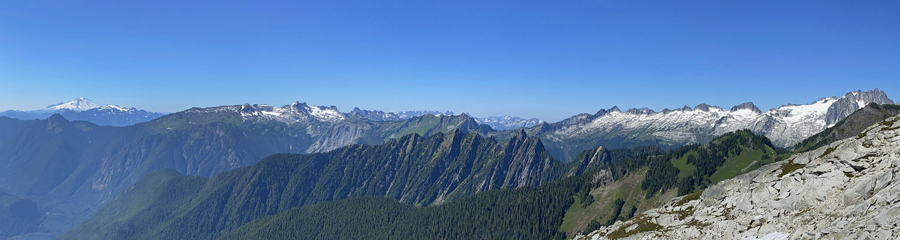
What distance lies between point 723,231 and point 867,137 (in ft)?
73.0

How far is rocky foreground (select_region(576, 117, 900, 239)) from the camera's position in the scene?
49.4 metres

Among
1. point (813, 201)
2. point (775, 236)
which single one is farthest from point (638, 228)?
point (813, 201)

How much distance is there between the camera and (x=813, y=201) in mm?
61125

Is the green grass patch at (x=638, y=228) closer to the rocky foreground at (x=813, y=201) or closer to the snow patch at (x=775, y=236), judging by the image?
the rocky foreground at (x=813, y=201)

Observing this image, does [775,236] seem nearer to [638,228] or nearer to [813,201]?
[813,201]

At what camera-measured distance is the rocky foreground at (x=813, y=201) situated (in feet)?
162

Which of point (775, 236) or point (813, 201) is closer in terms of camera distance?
point (813, 201)

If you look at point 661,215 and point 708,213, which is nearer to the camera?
point 708,213

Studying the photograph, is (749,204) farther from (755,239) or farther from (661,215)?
(661,215)

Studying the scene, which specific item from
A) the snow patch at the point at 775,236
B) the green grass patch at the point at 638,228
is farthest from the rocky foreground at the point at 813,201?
the green grass patch at the point at 638,228

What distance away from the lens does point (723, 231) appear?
70188mm

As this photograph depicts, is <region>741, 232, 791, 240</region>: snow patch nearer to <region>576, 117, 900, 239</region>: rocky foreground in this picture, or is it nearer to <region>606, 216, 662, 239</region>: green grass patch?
<region>576, 117, 900, 239</region>: rocky foreground

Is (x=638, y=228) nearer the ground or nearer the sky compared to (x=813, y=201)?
nearer the ground

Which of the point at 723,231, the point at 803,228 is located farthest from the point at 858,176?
the point at 723,231
